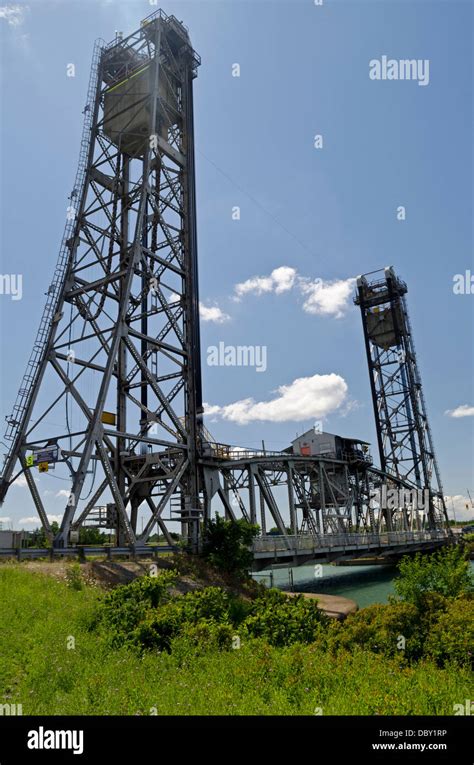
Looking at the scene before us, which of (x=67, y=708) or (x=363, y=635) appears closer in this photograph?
(x=67, y=708)

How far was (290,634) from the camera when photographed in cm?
1298

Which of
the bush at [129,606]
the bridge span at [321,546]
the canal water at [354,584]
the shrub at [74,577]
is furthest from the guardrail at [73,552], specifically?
the canal water at [354,584]

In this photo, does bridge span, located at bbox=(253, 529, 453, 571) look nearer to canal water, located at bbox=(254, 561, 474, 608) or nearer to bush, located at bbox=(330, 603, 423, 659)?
canal water, located at bbox=(254, 561, 474, 608)

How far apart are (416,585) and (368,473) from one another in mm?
43542

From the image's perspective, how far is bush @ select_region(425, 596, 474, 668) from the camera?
10781mm

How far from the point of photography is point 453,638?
36.3 feet

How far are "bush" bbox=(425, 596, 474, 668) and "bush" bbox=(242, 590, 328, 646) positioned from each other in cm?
273

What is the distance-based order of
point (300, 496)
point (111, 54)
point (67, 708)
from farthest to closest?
point (300, 496) < point (111, 54) < point (67, 708)

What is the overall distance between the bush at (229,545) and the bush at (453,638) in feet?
48.1

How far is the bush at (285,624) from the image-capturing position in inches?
505

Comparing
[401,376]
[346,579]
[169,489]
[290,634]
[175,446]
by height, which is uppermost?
[401,376]

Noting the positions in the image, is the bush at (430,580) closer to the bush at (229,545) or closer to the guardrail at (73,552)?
the bush at (229,545)

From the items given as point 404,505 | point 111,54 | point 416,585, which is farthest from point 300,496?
point 111,54

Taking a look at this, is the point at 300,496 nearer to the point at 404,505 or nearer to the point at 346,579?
the point at 346,579
